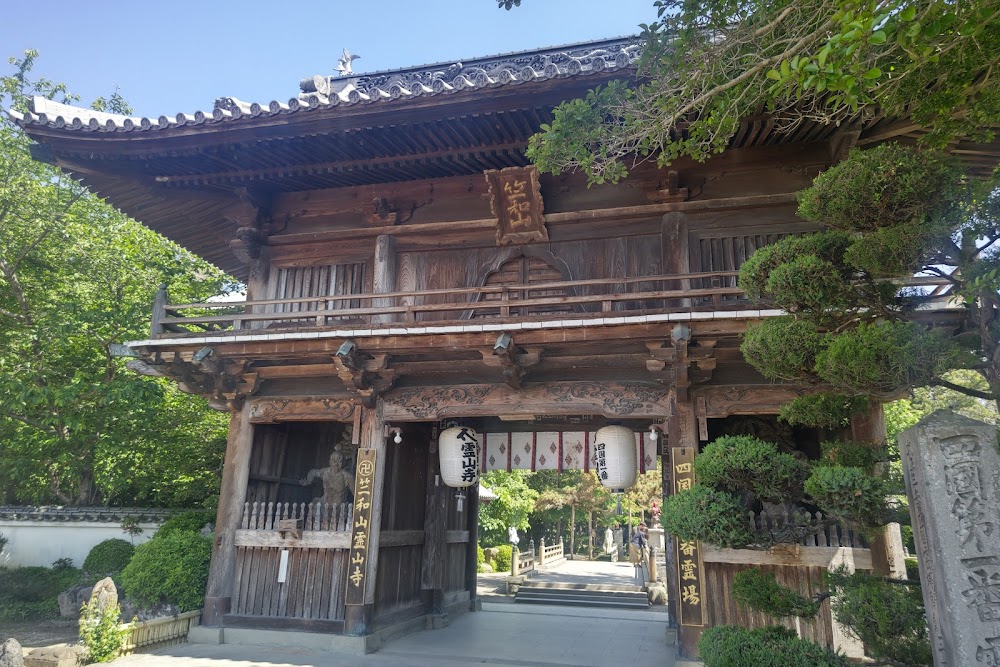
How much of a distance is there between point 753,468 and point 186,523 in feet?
31.1

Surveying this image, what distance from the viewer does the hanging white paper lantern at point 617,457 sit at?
9.23 metres

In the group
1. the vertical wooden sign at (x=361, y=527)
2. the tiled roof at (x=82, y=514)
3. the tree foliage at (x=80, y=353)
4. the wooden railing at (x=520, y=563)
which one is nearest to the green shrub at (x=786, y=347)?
the vertical wooden sign at (x=361, y=527)

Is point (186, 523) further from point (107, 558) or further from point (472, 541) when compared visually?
point (472, 541)

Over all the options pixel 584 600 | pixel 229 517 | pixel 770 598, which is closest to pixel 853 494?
pixel 770 598

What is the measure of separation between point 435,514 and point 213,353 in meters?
5.05

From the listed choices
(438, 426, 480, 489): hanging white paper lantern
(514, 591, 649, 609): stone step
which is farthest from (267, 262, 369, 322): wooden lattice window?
(514, 591, 649, 609): stone step

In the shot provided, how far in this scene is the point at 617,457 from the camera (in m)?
9.23

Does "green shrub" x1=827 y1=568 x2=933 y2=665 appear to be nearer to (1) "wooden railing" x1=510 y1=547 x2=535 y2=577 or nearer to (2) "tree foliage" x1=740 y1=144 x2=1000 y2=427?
(2) "tree foliage" x1=740 y1=144 x2=1000 y2=427

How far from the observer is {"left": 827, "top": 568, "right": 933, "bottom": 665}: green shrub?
16.5 ft

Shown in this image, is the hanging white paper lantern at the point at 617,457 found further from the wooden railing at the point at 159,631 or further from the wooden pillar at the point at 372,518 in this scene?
the wooden railing at the point at 159,631

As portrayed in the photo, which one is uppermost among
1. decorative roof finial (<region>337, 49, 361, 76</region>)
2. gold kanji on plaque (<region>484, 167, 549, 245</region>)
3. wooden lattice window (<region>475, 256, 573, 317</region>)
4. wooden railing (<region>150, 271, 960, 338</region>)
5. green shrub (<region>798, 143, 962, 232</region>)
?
decorative roof finial (<region>337, 49, 361, 76</region>)

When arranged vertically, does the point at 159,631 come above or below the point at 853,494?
below

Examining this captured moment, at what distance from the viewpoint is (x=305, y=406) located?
396 inches

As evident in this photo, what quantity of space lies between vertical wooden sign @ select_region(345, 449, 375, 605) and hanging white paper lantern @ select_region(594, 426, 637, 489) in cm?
347
